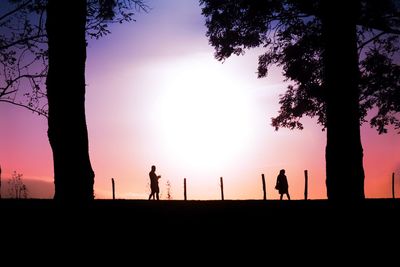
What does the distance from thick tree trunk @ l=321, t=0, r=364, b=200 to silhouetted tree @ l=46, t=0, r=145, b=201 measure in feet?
18.3

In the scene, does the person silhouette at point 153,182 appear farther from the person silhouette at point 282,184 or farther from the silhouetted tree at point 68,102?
the silhouetted tree at point 68,102

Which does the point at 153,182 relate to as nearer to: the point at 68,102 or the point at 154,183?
the point at 154,183

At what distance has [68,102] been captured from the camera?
24.6 ft

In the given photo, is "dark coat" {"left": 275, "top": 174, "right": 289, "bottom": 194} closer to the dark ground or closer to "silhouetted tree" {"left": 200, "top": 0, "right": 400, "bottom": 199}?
"silhouetted tree" {"left": 200, "top": 0, "right": 400, "bottom": 199}

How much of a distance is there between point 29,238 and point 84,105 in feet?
7.56

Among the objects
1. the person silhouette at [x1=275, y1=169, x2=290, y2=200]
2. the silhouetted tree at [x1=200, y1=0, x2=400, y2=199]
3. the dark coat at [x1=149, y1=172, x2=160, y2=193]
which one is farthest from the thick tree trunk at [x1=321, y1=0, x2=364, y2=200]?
the dark coat at [x1=149, y1=172, x2=160, y2=193]

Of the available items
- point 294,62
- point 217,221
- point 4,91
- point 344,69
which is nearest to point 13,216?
point 217,221

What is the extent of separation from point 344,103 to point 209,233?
15.0ft

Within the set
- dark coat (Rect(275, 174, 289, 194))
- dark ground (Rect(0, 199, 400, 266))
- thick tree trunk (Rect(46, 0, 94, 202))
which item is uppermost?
thick tree trunk (Rect(46, 0, 94, 202))

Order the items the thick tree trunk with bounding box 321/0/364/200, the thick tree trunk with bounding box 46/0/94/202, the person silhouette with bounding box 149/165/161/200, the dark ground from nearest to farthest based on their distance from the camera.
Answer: the dark ground → the thick tree trunk with bounding box 46/0/94/202 → the thick tree trunk with bounding box 321/0/364/200 → the person silhouette with bounding box 149/165/161/200

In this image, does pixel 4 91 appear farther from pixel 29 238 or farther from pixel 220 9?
pixel 29 238

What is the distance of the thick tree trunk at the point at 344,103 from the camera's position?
10133mm

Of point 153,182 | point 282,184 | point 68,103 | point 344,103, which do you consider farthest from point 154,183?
point 68,103

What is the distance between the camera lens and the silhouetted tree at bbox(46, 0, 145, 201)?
7457mm
